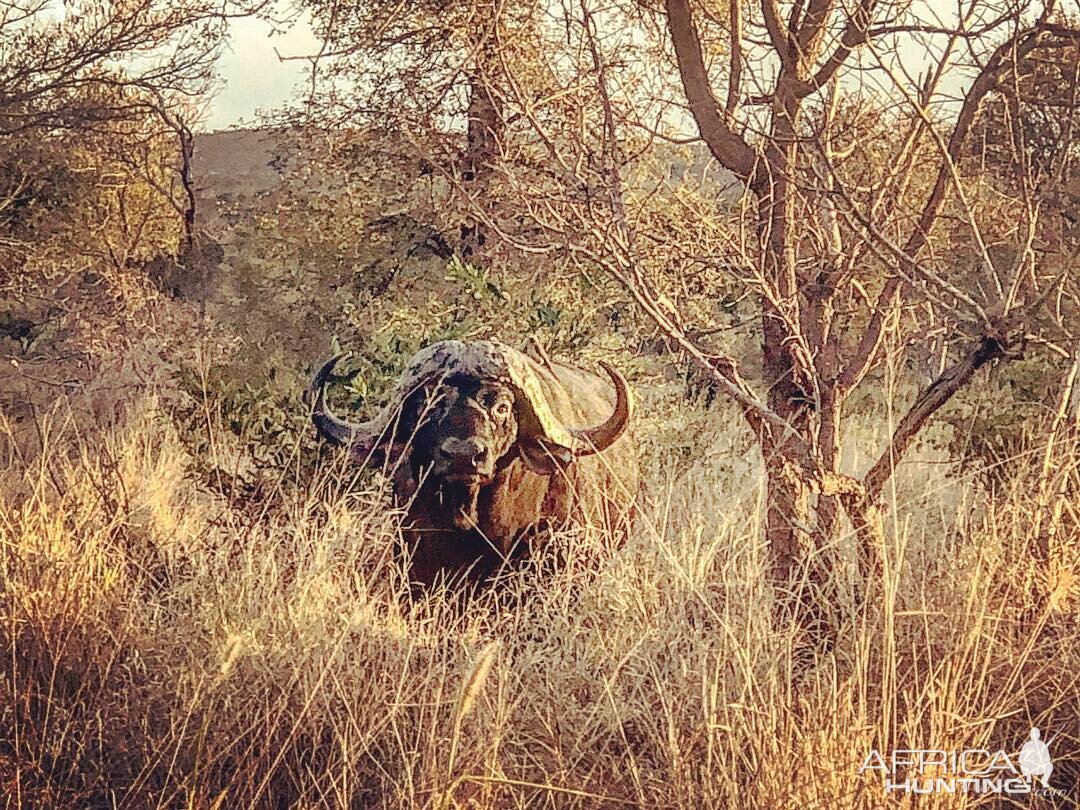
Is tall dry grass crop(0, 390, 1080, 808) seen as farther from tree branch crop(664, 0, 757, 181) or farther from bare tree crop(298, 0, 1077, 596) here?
tree branch crop(664, 0, 757, 181)

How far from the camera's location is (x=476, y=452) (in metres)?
4.46

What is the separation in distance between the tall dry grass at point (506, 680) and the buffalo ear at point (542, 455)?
497 mm

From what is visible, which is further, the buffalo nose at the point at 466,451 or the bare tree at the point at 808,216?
the buffalo nose at the point at 466,451

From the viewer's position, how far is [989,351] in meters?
3.15

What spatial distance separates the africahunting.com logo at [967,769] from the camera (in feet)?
8.86

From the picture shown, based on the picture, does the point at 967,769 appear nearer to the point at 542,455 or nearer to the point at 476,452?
the point at 476,452

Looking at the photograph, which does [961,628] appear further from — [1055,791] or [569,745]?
[569,745]

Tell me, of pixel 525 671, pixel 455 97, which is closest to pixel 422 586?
pixel 525 671

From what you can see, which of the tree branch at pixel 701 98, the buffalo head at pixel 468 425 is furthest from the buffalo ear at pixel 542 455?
the tree branch at pixel 701 98

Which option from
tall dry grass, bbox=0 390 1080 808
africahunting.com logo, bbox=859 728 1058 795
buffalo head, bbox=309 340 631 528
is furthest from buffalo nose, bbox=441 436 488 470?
africahunting.com logo, bbox=859 728 1058 795

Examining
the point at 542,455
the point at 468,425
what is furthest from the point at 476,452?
the point at 542,455

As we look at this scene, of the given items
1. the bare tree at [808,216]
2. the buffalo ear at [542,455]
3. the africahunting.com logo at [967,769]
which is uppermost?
the bare tree at [808,216]

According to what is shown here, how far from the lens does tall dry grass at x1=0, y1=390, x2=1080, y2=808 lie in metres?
2.81

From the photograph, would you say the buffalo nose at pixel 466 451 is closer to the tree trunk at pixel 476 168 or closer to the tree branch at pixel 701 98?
the tree branch at pixel 701 98
